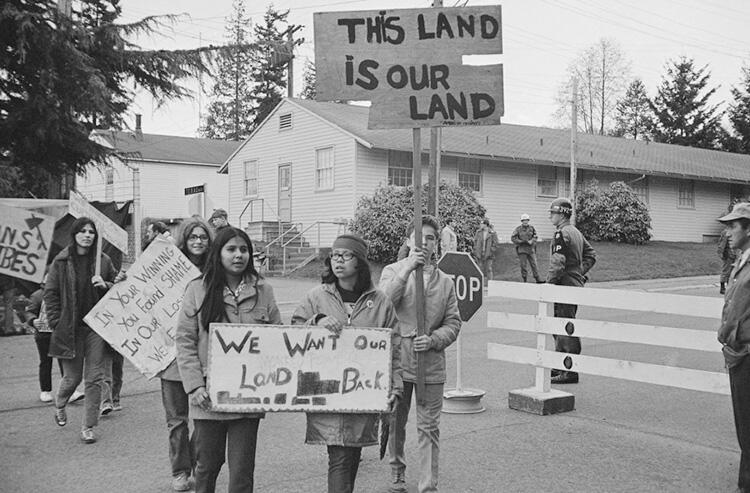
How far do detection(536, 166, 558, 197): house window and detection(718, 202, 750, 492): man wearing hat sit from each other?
89.5 feet

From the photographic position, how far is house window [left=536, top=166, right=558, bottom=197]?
32219mm

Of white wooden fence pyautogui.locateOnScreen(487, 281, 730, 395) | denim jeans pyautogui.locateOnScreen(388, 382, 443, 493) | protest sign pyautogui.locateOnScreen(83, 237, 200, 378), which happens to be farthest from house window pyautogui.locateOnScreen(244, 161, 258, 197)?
denim jeans pyautogui.locateOnScreen(388, 382, 443, 493)

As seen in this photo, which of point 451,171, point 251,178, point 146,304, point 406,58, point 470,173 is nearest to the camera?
point 406,58

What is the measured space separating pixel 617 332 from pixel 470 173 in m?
23.1

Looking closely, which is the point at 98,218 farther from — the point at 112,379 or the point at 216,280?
the point at 216,280

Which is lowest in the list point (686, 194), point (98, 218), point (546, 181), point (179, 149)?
point (98, 218)

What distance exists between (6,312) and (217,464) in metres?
10.6

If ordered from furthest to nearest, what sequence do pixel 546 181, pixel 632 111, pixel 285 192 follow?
pixel 632 111 → pixel 546 181 → pixel 285 192

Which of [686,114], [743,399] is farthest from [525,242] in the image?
[686,114]

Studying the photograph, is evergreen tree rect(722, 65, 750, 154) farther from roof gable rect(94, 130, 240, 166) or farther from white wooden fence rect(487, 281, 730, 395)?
white wooden fence rect(487, 281, 730, 395)

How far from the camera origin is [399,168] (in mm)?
28516

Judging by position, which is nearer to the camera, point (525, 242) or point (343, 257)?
point (343, 257)

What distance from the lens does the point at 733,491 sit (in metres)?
5.44

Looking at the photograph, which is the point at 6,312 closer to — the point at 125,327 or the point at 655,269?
the point at 125,327
